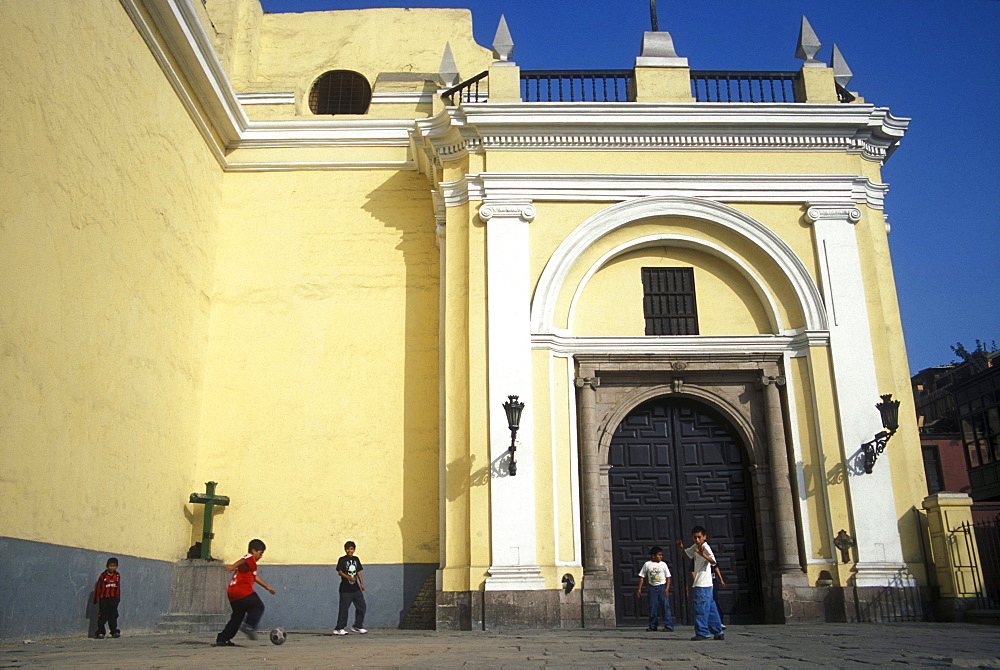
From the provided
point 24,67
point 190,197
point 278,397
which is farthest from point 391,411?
point 24,67

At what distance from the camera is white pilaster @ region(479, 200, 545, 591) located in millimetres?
11477

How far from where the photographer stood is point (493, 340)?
1237cm

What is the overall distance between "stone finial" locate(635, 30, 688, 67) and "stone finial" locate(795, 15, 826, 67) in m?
1.89

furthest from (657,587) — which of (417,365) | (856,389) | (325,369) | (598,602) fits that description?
(325,369)

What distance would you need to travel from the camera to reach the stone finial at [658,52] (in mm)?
13875

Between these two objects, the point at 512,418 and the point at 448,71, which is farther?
the point at 448,71

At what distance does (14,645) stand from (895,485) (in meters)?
10.4

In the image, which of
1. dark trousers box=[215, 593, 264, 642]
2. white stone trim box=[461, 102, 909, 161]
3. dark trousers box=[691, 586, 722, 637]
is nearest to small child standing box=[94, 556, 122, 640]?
dark trousers box=[215, 593, 264, 642]

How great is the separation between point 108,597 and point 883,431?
9664mm

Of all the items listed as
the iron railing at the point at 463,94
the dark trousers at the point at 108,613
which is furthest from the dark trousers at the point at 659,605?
the iron railing at the point at 463,94

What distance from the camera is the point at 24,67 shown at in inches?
367

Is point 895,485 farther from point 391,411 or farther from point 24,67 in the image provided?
point 24,67

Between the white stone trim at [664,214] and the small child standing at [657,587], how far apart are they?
3367 millimetres

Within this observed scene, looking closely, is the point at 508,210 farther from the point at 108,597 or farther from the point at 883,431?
the point at 108,597
